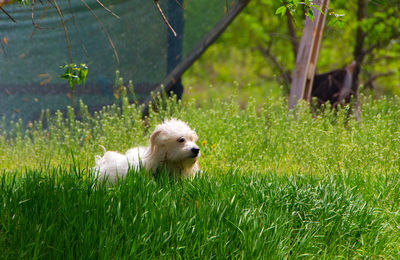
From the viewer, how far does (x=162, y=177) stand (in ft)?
12.0

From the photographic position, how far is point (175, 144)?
3.66m

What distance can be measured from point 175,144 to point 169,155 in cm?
10

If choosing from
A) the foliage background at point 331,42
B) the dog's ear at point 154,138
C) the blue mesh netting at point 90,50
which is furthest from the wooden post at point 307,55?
the dog's ear at point 154,138

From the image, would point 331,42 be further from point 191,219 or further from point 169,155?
point 191,219

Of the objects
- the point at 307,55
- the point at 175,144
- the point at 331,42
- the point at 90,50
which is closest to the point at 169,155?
the point at 175,144

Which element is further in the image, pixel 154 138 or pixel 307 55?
pixel 307 55

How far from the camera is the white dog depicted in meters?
3.62

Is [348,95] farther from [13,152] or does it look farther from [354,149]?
[13,152]

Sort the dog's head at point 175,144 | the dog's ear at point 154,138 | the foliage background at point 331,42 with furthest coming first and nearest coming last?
1. the foliage background at point 331,42
2. the dog's ear at point 154,138
3. the dog's head at point 175,144

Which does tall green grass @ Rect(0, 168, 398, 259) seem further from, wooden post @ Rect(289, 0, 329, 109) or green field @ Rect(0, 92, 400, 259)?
wooden post @ Rect(289, 0, 329, 109)

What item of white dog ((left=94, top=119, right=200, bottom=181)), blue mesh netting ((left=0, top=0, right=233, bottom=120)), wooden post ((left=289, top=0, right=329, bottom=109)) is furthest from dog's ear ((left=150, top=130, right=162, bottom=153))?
wooden post ((left=289, top=0, right=329, bottom=109))

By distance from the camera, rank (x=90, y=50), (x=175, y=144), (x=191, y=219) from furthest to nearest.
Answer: (x=90, y=50)
(x=175, y=144)
(x=191, y=219)

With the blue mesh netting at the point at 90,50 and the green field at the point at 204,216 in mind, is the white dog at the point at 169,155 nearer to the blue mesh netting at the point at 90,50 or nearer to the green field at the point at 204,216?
the green field at the point at 204,216

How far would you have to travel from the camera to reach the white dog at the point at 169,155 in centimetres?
362
